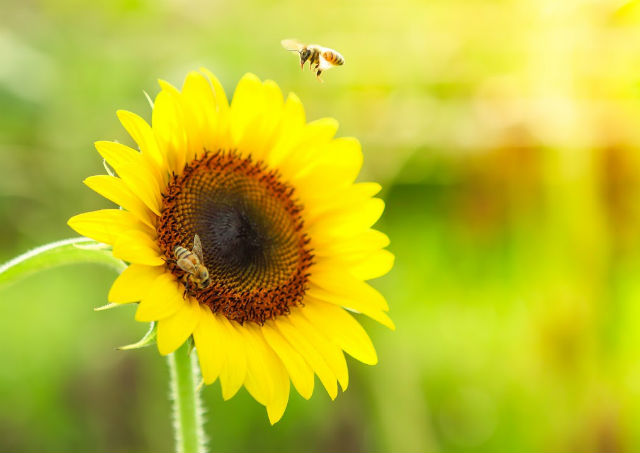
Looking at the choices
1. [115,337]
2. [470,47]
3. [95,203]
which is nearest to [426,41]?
[470,47]

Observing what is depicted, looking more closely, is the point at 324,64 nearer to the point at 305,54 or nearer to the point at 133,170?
the point at 305,54

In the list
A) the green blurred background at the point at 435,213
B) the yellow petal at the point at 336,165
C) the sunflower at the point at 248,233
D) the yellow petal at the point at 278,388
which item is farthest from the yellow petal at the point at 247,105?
the green blurred background at the point at 435,213

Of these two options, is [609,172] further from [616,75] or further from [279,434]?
[279,434]

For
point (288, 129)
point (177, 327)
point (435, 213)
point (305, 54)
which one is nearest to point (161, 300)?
point (177, 327)

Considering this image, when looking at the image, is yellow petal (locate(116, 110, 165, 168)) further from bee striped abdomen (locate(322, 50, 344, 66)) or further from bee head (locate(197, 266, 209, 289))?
bee striped abdomen (locate(322, 50, 344, 66))

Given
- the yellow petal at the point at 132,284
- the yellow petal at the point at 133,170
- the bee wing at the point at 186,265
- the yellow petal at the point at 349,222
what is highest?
the yellow petal at the point at 133,170

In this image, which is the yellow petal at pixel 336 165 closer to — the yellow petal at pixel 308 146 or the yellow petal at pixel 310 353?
the yellow petal at pixel 308 146
